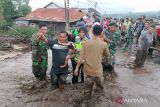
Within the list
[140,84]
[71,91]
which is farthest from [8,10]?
[71,91]

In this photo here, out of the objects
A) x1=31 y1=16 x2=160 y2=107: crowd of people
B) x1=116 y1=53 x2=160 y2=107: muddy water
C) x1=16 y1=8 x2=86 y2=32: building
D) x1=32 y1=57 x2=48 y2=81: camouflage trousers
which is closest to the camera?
x1=31 y1=16 x2=160 y2=107: crowd of people

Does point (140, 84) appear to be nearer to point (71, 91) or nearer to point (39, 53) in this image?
point (71, 91)

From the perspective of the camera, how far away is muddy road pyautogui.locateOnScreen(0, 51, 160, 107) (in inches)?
261

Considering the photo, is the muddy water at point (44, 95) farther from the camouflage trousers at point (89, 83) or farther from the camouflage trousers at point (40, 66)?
the camouflage trousers at point (89, 83)

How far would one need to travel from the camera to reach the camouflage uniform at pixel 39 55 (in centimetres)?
720

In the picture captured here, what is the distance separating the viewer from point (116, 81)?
8.99 m

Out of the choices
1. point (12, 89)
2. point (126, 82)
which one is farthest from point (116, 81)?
point (12, 89)

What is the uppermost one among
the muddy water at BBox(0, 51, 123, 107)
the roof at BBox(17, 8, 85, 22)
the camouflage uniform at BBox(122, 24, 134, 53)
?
the roof at BBox(17, 8, 85, 22)

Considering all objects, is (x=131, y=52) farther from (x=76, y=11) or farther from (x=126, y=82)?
(x=76, y=11)

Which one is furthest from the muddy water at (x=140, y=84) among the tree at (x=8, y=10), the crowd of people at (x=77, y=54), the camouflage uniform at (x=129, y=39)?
the tree at (x=8, y=10)

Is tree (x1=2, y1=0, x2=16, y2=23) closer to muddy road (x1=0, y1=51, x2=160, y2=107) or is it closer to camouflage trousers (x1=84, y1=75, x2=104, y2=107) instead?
muddy road (x1=0, y1=51, x2=160, y2=107)

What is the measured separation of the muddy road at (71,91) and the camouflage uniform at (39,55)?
391mm

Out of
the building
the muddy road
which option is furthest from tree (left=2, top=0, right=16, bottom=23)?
the muddy road

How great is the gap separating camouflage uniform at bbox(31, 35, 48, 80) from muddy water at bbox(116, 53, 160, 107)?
86.2 inches
